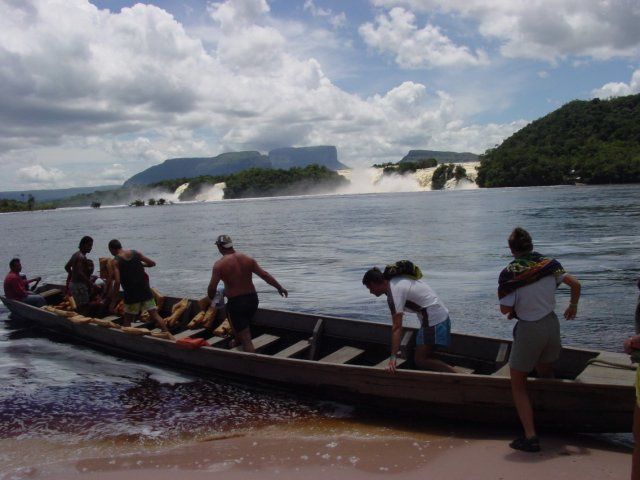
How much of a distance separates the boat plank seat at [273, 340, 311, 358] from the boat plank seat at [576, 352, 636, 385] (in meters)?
4.52

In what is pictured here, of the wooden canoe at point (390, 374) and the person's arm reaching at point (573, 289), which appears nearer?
the person's arm reaching at point (573, 289)

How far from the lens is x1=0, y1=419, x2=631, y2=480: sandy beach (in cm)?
624

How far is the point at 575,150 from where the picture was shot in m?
116

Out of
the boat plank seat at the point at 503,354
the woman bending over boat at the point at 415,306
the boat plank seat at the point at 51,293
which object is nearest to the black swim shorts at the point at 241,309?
the woman bending over boat at the point at 415,306

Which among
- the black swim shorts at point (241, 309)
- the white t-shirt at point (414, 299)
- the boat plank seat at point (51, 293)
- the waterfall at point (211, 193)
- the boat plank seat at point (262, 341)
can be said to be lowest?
the boat plank seat at point (262, 341)

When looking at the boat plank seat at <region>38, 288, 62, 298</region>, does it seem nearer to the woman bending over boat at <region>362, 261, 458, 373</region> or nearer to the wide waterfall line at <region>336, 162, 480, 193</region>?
the woman bending over boat at <region>362, 261, 458, 373</region>

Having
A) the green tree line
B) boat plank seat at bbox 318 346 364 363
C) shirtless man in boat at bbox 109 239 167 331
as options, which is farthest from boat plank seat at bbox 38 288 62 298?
the green tree line

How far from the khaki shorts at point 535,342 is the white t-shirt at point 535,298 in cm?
8

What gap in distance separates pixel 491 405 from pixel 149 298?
7.12m

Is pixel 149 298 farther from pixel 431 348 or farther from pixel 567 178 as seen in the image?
pixel 567 178

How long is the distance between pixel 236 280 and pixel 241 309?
503 mm

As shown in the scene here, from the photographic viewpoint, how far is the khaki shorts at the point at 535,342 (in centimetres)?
596

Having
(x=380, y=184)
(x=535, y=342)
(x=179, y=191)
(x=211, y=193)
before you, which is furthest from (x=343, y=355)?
(x=179, y=191)

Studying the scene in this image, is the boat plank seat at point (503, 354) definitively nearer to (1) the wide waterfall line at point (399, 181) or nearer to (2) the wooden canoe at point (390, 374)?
(2) the wooden canoe at point (390, 374)
